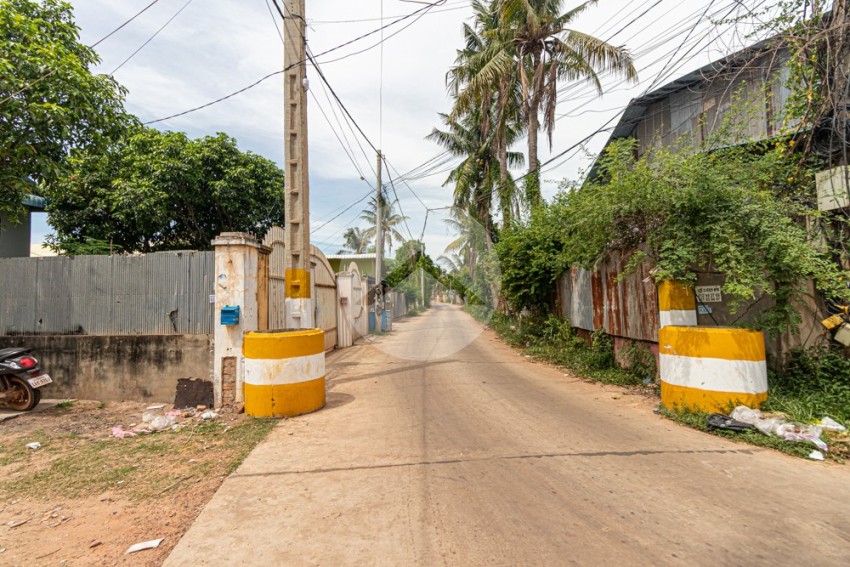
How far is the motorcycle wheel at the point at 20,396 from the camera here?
5941 mm

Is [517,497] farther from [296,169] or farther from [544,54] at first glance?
[544,54]

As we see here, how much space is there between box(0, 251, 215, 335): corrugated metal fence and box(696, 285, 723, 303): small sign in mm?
7304

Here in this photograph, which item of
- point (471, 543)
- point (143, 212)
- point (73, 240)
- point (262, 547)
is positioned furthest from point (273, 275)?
point (73, 240)

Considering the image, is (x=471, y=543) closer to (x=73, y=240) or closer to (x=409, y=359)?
(x=409, y=359)

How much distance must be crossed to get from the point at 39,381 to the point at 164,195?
29.5ft

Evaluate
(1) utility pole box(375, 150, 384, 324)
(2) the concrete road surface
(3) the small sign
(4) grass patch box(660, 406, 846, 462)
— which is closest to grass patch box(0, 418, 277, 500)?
(2) the concrete road surface

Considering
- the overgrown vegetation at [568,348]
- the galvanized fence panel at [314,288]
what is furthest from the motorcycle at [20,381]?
the overgrown vegetation at [568,348]

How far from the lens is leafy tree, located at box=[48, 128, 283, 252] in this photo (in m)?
13.4

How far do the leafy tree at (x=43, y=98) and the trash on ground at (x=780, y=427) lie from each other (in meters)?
9.55

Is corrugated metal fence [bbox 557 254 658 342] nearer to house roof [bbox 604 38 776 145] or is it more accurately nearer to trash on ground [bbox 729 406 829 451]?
trash on ground [bbox 729 406 829 451]

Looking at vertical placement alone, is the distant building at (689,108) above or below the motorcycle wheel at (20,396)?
above

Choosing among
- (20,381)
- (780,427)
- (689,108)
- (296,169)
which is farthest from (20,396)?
(689,108)

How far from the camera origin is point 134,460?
162 inches

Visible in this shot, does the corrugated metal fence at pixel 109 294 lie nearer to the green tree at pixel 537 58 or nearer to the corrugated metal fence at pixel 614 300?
the corrugated metal fence at pixel 614 300
